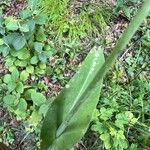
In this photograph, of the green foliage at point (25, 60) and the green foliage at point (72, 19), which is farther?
the green foliage at point (72, 19)

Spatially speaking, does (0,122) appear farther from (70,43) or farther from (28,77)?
(70,43)

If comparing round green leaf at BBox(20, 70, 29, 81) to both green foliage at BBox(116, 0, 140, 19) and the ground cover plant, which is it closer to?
the ground cover plant

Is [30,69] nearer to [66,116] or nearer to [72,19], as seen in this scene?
[72,19]

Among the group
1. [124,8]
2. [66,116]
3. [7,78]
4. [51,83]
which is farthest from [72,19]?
[66,116]

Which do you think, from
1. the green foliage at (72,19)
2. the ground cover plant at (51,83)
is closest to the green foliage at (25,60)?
the ground cover plant at (51,83)

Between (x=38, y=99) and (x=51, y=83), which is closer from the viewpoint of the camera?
(x=38, y=99)

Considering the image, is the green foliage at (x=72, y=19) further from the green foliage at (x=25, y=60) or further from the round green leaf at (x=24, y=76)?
the round green leaf at (x=24, y=76)
